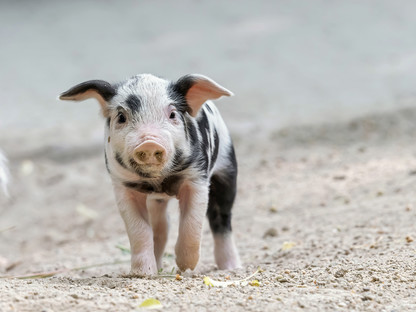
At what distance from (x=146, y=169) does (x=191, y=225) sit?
54 centimetres

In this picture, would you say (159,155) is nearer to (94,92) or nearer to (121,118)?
(121,118)

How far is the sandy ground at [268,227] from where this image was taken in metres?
3.10

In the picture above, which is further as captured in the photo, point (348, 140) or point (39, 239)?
point (348, 140)

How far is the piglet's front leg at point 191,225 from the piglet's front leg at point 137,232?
0.20 metres

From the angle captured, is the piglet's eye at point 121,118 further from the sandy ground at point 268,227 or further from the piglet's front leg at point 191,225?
the sandy ground at point 268,227

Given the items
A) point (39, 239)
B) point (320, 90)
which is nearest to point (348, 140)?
point (320, 90)

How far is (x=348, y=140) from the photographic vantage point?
8.81m

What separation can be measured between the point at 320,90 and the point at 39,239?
563cm

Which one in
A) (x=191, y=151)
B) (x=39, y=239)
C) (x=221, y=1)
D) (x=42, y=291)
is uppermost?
(x=221, y=1)

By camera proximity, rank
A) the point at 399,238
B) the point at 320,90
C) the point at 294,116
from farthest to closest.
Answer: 1. the point at 320,90
2. the point at 294,116
3. the point at 399,238

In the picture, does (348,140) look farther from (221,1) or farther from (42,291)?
(42,291)

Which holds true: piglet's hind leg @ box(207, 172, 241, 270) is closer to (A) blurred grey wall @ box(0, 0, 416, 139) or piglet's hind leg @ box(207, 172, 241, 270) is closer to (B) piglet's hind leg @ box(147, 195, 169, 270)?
A: (B) piglet's hind leg @ box(147, 195, 169, 270)

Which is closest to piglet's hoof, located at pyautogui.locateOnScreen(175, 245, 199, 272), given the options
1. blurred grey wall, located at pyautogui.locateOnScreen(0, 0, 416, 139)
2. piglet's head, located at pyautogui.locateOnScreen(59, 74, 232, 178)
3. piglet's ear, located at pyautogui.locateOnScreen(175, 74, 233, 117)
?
piglet's head, located at pyautogui.locateOnScreen(59, 74, 232, 178)

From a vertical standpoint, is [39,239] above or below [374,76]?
below
